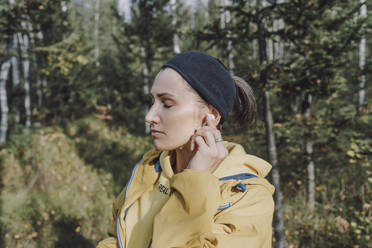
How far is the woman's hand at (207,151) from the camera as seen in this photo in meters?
1.31

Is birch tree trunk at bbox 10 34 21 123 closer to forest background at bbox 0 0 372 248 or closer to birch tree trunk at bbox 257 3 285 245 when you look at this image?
forest background at bbox 0 0 372 248

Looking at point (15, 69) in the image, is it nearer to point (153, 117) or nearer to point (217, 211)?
point (153, 117)

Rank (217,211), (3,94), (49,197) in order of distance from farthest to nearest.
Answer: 1. (3,94)
2. (49,197)
3. (217,211)

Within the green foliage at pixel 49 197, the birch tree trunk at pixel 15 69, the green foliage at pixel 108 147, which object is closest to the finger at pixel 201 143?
the green foliage at pixel 49 197

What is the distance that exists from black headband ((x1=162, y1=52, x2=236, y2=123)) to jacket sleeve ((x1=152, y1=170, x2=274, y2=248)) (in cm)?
57

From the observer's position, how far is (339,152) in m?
4.56

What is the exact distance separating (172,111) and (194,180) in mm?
497

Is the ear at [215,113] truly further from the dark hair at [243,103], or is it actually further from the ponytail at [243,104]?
the ponytail at [243,104]

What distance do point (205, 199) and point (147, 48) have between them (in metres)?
11.8

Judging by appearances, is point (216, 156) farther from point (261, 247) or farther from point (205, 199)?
point (261, 247)

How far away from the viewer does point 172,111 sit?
1.46 meters

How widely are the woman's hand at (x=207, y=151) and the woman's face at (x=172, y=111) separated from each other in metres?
0.10

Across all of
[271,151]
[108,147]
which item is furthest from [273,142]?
[108,147]

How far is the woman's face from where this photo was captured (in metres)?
1.46
